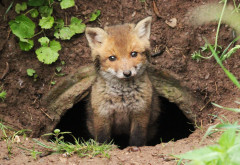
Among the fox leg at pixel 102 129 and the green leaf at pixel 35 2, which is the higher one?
the green leaf at pixel 35 2

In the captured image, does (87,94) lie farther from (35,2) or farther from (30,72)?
(35,2)

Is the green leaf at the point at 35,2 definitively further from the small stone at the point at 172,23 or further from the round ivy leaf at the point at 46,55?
the small stone at the point at 172,23

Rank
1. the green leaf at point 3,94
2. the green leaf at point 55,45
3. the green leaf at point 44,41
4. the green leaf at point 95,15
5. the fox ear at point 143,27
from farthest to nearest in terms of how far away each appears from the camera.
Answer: the green leaf at point 95,15 → the green leaf at point 55,45 → the green leaf at point 44,41 → the green leaf at point 3,94 → the fox ear at point 143,27

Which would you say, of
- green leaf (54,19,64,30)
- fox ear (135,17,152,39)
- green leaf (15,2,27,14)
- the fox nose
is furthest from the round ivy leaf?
the fox nose

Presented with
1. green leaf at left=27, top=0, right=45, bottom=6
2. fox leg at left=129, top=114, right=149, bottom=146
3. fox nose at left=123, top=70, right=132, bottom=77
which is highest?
green leaf at left=27, top=0, right=45, bottom=6

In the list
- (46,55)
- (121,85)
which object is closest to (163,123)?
(121,85)

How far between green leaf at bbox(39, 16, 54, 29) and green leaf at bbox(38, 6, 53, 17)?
0.28 feet

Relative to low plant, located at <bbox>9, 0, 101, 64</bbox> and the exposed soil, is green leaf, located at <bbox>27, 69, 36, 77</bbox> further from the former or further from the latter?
low plant, located at <bbox>9, 0, 101, 64</bbox>

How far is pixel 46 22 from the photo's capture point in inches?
232

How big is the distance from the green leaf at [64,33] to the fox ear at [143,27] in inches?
58.0

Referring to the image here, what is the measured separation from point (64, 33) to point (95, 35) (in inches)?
40.5

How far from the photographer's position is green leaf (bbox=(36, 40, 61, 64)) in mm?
5953

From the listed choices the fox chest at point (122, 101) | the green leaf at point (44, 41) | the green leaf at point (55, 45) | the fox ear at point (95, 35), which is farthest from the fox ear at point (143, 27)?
the green leaf at point (44, 41)

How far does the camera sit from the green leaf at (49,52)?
5953 mm
